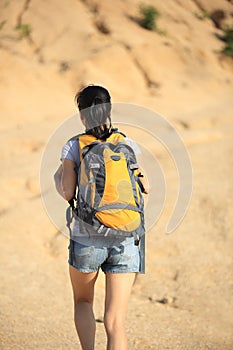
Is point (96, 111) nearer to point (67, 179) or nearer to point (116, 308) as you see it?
point (67, 179)

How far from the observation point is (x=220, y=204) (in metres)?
6.52

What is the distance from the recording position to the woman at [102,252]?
7.97 feet

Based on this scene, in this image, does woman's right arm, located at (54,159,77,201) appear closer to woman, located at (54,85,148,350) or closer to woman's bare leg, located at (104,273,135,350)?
woman, located at (54,85,148,350)

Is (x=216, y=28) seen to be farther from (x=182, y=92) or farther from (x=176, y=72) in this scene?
(x=182, y=92)

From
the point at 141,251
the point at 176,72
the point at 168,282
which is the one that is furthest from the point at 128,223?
the point at 176,72

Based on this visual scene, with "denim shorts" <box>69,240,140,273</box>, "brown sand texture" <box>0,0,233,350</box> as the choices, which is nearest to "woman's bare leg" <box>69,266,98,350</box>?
"denim shorts" <box>69,240,140,273</box>

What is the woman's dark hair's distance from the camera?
248 cm

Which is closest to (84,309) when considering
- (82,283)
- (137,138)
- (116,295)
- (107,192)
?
(82,283)

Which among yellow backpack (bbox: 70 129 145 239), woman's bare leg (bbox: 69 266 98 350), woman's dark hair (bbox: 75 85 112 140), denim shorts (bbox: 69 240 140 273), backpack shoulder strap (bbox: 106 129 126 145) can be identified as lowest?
woman's bare leg (bbox: 69 266 98 350)

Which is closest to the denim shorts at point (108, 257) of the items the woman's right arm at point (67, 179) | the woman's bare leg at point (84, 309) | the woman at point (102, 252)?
the woman at point (102, 252)

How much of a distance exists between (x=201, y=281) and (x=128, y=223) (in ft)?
9.57

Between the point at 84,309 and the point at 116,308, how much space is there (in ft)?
0.81

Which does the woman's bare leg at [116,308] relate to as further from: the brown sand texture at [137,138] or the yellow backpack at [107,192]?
the brown sand texture at [137,138]

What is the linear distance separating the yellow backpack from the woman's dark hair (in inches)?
3.6
